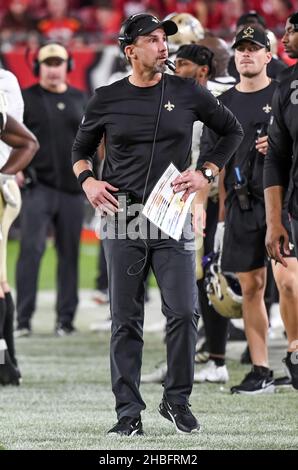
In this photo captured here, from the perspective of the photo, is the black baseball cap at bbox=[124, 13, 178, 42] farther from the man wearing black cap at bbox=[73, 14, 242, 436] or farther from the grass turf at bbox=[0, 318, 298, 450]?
the grass turf at bbox=[0, 318, 298, 450]

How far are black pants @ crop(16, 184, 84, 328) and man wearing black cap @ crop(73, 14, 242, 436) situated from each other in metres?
4.32

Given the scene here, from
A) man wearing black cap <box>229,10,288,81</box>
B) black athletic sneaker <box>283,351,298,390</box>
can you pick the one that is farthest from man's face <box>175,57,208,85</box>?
black athletic sneaker <box>283,351,298,390</box>

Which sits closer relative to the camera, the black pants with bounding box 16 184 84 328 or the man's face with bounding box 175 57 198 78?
the man's face with bounding box 175 57 198 78

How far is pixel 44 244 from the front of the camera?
413 inches

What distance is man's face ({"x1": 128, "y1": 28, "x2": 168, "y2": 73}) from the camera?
5898 millimetres

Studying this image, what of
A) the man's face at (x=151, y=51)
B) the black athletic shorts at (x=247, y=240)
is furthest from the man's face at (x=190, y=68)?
the man's face at (x=151, y=51)

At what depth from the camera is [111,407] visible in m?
6.87

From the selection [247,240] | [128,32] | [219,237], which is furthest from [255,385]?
[128,32]

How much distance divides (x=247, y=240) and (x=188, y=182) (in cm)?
151

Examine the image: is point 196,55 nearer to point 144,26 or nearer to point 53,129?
point 144,26

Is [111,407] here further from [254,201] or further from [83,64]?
[83,64]

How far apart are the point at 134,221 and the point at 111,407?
1.31 metres

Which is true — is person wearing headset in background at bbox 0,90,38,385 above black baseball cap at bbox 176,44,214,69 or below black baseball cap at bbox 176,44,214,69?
below
